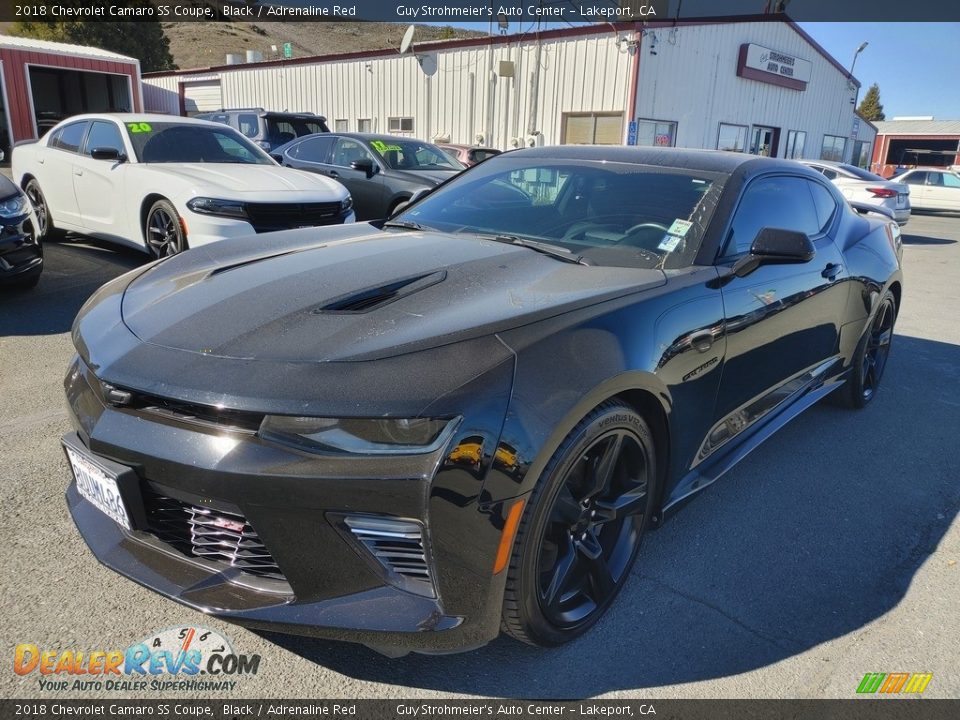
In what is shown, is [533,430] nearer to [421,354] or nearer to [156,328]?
[421,354]

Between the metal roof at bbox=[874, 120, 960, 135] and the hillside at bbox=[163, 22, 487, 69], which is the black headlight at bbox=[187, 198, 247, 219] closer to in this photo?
the metal roof at bbox=[874, 120, 960, 135]

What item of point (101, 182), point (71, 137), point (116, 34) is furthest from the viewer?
point (116, 34)

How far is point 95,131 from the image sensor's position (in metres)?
7.10

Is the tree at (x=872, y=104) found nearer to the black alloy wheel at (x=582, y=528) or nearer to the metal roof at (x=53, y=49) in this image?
the metal roof at (x=53, y=49)

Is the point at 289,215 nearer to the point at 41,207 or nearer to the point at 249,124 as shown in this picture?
the point at 41,207

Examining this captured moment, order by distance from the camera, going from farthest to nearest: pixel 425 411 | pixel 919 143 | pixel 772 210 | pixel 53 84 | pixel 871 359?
pixel 919 143 < pixel 53 84 < pixel 871 359 < pixel 772 210 < pixel 425 411

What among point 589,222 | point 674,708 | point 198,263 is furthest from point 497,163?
point 674,708

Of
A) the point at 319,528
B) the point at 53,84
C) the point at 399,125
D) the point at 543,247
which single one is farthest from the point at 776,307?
the point at 53,84

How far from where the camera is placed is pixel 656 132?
1823 centimetres

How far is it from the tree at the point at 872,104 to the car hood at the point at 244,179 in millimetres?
93139

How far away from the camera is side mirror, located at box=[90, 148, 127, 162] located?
6.50 meters

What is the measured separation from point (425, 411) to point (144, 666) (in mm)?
1160

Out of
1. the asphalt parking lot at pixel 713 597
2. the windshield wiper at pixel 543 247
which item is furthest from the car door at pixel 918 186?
the windshield wiper at pixel 543 247

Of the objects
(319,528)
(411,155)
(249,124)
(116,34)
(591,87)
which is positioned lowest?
(319,528)
